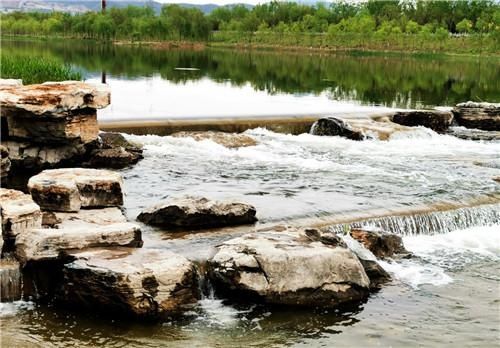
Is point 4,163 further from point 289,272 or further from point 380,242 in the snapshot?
point 380,242

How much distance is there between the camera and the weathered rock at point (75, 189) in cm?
898

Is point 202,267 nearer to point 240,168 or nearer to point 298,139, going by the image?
point 240,168

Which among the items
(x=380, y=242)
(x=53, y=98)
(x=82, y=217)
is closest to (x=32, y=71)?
(x=53, y=98)

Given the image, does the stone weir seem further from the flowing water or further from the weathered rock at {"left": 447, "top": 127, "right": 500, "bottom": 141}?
the weathered rock at {"left": 447, "top": 127, "right": 500, "bottom": 141}

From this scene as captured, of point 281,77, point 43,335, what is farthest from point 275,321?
point 281,77

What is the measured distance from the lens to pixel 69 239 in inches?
305

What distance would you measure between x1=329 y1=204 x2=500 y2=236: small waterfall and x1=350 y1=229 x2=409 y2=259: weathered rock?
0.36 meters

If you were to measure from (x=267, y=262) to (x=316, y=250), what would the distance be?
65cm

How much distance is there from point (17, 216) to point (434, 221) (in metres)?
5.87

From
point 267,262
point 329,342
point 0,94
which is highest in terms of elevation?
point 0,94

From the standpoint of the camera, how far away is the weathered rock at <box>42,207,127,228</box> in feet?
28.0

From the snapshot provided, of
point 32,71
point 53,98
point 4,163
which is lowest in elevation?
point 4,163

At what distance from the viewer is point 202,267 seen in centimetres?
812

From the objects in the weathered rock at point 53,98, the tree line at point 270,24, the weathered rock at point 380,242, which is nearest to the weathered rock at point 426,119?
the weathered rock at point 53,98
